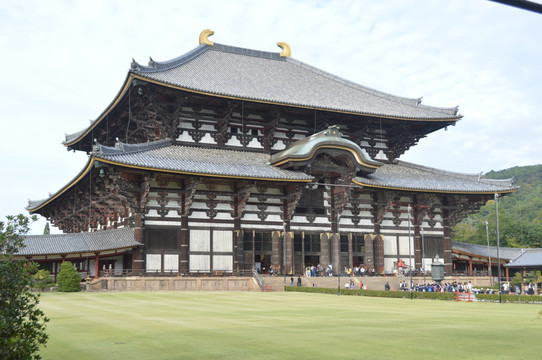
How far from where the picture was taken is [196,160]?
48625 millimetres

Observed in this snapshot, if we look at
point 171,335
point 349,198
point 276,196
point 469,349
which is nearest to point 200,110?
point 276,196

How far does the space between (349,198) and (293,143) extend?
7308 mm

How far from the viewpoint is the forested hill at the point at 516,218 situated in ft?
322

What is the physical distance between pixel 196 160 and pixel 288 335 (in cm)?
3306

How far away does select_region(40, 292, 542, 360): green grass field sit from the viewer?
13641mm

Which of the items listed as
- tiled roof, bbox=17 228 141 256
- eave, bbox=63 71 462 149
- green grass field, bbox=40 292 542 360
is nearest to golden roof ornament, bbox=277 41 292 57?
eave, bbox=63 71 462 149

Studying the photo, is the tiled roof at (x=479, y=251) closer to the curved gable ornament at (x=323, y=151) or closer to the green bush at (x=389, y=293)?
the curved gable ornament at (x=323, y=151)

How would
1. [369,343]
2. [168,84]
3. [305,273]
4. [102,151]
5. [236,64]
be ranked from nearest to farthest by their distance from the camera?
[369,343] < [102,151] < [168,84] < [305,273] < [236,64]

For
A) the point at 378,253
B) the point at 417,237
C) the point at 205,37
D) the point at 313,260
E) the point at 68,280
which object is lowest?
the point at 68,280

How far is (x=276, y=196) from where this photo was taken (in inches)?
2069

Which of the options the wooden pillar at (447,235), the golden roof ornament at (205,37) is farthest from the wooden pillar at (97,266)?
the wooden pillar at (447,235)

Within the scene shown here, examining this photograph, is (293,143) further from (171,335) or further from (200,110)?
(171,335)

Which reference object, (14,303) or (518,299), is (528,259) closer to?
(518,299)

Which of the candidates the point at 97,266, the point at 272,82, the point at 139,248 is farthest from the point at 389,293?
the point at 272,82
